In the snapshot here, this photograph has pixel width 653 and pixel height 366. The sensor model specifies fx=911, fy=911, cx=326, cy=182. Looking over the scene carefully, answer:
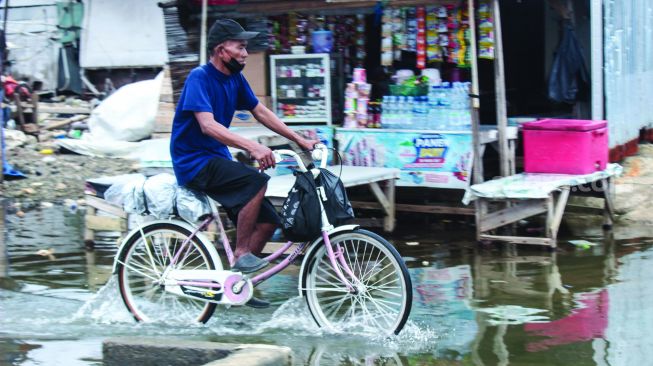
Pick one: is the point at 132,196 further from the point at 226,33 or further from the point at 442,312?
the point at 442,312

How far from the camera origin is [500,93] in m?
8.87

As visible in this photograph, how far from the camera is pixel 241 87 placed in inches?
237

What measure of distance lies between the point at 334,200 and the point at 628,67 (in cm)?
614

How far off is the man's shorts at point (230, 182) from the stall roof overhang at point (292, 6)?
423 centimetres

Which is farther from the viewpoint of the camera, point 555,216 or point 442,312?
point 555,216

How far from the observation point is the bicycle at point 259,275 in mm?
5547

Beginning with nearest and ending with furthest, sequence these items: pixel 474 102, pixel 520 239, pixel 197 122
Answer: pixel 197 122, pixel 520 239, pixel 474 102

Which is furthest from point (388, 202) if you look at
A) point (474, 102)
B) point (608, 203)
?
point (608, 203)

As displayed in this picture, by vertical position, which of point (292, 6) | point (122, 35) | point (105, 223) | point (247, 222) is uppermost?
point (122, 35)

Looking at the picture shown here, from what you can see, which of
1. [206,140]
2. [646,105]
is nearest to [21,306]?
[206,140]

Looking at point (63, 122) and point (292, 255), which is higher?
point (63, 122)

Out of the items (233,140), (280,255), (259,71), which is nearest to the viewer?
(233,140)

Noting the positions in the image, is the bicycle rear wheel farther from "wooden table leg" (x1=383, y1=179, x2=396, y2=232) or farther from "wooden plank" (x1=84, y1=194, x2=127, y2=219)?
"wooden table leg" (x1=383, y1=179, x2=396, y2=232)

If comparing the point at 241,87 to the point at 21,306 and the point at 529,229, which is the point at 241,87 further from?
the point at 529,229
